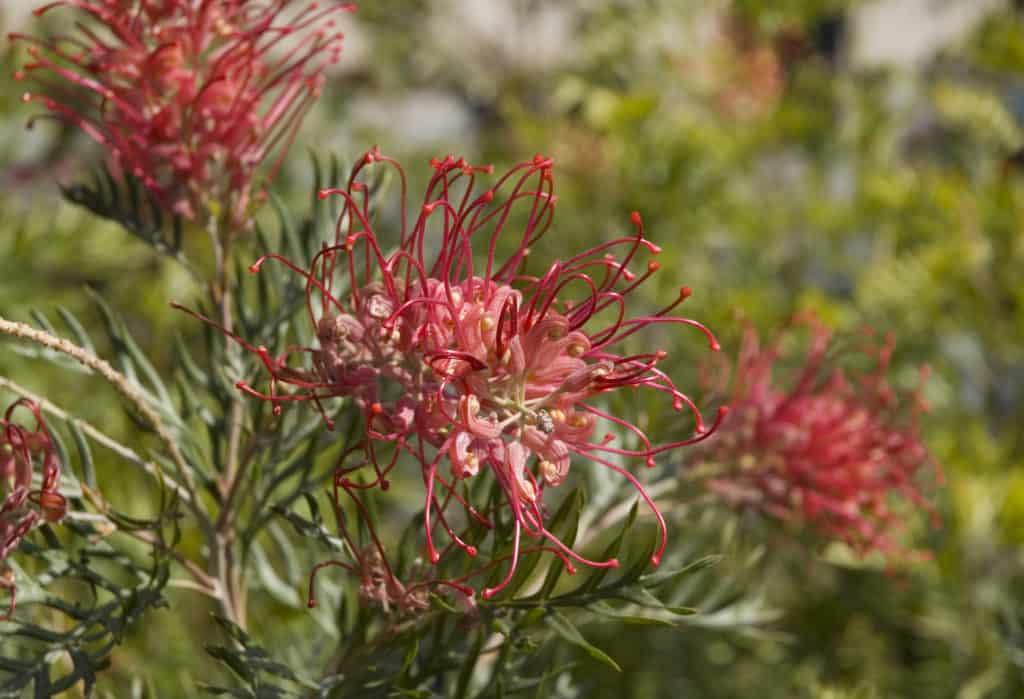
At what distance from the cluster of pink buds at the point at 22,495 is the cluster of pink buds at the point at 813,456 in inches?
14.4

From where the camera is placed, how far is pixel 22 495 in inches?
15.9

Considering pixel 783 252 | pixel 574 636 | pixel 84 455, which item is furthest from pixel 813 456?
pixel 783 252

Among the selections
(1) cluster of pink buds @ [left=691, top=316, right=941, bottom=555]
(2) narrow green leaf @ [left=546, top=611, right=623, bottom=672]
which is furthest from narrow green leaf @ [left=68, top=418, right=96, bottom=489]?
(1) cluster of pink buds @ [left=691, top=316, right=941, bottom=555]

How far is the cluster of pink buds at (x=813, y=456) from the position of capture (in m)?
0.63

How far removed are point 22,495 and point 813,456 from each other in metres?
0.43

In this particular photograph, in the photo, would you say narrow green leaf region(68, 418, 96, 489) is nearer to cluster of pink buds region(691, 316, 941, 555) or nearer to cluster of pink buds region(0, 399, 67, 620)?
cluster of pink buds region(0, 399, 67, 620)

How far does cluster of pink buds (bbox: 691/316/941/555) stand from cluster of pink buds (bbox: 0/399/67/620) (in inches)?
14.4

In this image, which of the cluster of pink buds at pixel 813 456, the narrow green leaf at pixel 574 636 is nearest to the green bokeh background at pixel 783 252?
the cluster of pink buds at pixel 813 456

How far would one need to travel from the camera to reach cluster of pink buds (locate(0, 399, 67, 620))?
40cm

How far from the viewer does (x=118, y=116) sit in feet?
1.67

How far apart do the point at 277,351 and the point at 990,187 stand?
1.11 metres

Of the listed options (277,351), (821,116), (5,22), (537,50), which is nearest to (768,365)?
(277,351)

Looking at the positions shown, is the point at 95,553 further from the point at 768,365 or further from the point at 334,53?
the point at 768,365

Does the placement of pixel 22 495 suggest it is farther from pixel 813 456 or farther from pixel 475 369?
pixel 813 456
